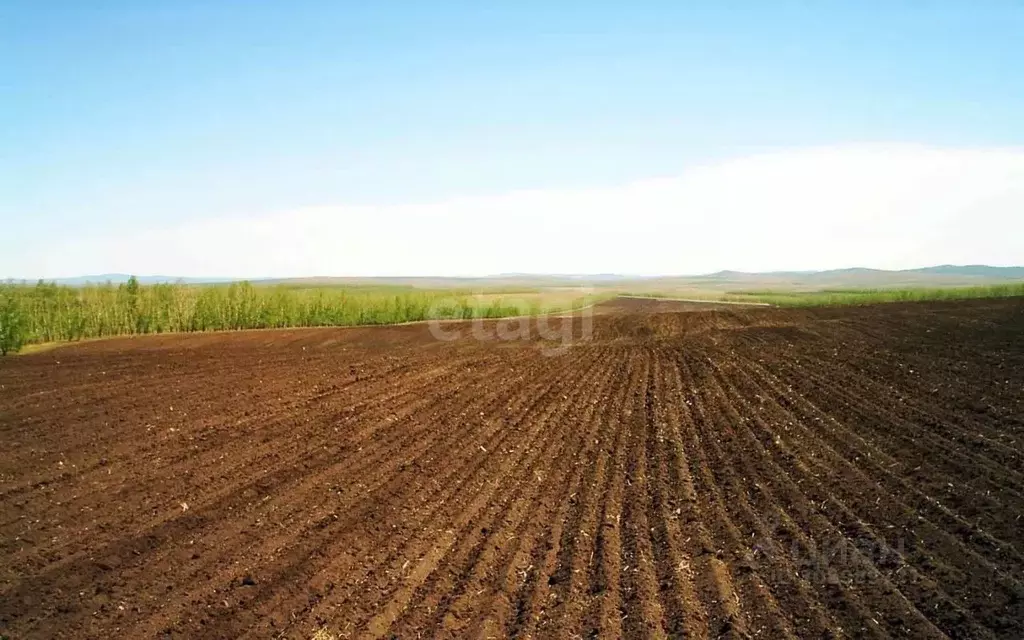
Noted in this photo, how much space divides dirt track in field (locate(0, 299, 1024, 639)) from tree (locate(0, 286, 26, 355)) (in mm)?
8739

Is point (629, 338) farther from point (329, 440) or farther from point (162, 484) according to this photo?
point (162, 484)

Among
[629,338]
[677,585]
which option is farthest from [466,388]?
[629,338]

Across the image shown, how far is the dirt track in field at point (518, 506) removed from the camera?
5.43 meters

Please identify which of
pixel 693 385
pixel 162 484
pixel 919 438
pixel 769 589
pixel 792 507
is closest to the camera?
pixel 769 589

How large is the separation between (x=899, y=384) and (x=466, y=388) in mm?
10065

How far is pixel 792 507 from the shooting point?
762 centimetres

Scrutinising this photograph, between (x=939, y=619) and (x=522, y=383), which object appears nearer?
(x=939, y=619)
